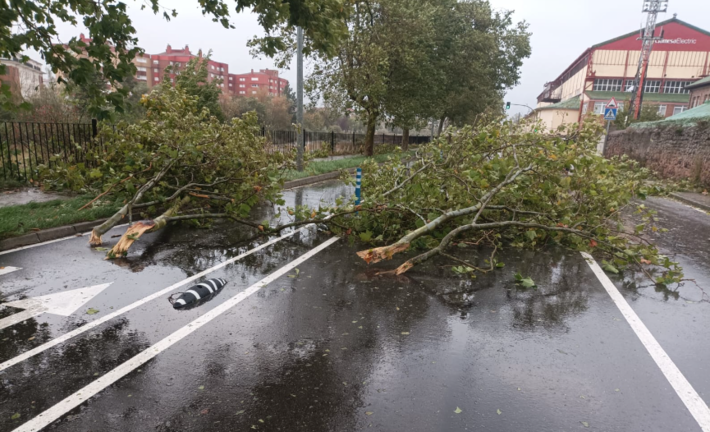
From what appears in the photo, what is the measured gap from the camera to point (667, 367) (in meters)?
3.72

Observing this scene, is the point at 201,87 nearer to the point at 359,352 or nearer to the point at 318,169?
the point at 318,169

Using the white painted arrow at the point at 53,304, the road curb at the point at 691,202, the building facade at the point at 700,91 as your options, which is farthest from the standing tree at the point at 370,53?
the building facade at the point at 700,91

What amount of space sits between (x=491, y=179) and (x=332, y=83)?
17.8 m

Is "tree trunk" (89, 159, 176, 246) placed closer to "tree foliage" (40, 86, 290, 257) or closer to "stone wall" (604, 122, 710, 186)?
"tree foliage" (40, 86, 290, 257)

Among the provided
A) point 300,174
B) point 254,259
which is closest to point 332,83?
point 300,174

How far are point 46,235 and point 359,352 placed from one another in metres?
6.24

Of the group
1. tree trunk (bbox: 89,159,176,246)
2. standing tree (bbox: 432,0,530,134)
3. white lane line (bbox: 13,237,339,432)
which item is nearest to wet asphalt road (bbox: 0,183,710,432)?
white lane line (bbox: 13,237,339,432)

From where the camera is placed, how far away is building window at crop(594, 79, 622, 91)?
69262mm

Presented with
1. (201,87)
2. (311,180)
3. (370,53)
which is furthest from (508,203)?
(201,87)

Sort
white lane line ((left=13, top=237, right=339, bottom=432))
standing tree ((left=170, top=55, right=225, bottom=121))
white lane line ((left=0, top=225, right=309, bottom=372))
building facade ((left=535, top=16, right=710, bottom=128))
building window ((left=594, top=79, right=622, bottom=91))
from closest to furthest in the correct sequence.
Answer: white lane line ((left=13, top=237, right=339, bottom=432)), white lane line ((left=0, top=225, right=309, bottom=372)), standing tree ((left=170, top=55, right=225, bottom=121)), building facade ((left=535, top=16, right=710, bottom=128)), building window ((left=594, top=79, right=622, bottom=91))

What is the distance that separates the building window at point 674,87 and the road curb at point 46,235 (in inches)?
3263

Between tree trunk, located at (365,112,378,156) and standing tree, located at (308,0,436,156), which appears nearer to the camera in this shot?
standing tree, located at (308,0,436,156)

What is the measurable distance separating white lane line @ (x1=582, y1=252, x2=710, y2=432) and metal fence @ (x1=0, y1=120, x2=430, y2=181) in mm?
8700

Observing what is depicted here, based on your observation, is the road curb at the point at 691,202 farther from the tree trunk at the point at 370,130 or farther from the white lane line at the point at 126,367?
the tree trunk at the point at 370,130
